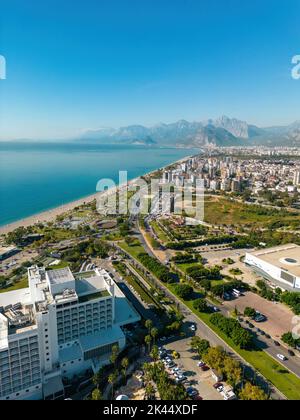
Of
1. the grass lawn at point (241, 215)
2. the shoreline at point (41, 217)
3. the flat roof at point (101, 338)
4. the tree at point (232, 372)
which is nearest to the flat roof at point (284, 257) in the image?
the tree at point (232, 372)

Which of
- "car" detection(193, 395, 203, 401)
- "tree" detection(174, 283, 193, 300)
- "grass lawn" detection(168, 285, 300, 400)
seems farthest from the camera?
"tree" detection(174, 283, 193, 300)

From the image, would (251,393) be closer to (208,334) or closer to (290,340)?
(208,334)

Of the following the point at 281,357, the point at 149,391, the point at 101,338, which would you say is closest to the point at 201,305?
the point at 281,357

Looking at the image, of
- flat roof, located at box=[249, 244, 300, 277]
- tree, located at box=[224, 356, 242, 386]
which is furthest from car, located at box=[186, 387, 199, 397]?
flat roof, located at box=[249, 244, 300, 277]

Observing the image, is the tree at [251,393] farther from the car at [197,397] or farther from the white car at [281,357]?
the white car at [281,357]

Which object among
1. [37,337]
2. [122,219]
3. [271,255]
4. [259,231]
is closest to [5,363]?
[37,337]

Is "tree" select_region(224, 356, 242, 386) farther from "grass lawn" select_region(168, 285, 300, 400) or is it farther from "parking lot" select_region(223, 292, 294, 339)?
Result: "parking lot" select_region(223, 292, 294, 339)
